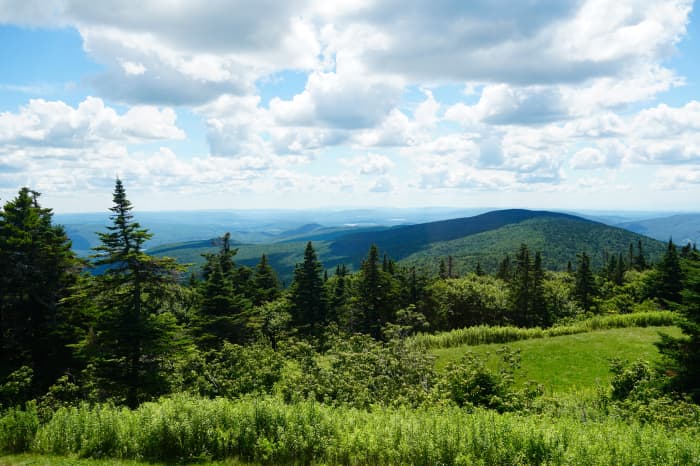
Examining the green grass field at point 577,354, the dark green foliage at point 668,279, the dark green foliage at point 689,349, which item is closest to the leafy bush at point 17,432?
the green grass field at point 577,354

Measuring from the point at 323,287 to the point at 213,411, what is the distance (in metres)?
31.1

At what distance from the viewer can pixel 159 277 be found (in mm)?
19234

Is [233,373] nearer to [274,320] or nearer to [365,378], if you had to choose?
[365,378]

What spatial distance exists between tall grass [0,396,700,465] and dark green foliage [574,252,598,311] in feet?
181

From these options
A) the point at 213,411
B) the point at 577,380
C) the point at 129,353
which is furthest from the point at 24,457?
the point at 577,380

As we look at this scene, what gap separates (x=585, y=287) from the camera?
5966cm

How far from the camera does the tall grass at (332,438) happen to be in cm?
892

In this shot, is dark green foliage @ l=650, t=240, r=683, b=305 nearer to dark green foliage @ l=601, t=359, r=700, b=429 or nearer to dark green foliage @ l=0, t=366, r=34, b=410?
dark green foliage @ l=601, t=359, r=700, b=429

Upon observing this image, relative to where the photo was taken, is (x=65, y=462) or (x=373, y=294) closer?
(x=65, y=462)

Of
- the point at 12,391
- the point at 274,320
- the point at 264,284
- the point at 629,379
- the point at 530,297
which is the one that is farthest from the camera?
the point at 264,284

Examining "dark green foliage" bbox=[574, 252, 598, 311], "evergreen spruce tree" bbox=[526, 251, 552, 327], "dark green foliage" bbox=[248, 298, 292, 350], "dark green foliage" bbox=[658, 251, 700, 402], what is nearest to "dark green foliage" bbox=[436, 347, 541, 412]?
"dark green foliage" bbox=[658, 251, 700, 402]

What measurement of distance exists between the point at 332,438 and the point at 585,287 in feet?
203

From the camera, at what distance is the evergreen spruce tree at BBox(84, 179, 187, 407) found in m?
18.5

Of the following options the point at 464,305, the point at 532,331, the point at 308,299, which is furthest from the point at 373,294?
the point at 532,331
